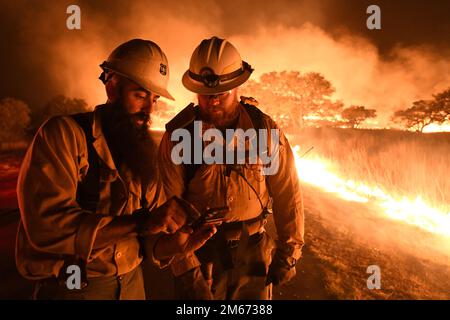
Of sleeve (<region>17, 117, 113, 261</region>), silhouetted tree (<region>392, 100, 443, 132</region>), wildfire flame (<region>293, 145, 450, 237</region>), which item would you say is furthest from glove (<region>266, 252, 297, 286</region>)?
silhouetted tree (<region>392, 100, 443, 132</region>)

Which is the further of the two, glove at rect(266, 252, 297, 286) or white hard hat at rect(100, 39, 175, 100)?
glove at rect(266, 252, 297, 286)

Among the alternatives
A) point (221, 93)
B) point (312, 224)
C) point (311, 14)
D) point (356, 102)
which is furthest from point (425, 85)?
point (221, 93)

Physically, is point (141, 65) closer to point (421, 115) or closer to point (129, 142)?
point (129, 142)

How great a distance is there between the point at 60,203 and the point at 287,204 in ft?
6.55

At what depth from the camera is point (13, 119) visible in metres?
15.6

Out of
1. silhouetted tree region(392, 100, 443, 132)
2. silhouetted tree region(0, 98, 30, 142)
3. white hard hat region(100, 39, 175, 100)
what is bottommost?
white hard hat region(100, 39, 175, 100)

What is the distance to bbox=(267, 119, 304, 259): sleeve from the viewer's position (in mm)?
2723

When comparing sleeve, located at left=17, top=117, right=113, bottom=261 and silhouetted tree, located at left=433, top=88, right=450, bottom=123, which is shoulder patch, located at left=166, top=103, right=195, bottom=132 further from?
silhouetted tree, located at left=433, top=88, right=450, bottom=123

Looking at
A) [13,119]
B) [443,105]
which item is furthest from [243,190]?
[443,105]

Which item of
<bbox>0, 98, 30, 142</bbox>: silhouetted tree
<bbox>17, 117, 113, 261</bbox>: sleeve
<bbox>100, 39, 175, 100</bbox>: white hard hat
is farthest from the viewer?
<bbox>0, 98, 30, 142</bbox>: silhouetted tree

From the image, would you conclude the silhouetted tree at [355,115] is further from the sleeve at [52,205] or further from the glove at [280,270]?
the sleeve at [52,205]

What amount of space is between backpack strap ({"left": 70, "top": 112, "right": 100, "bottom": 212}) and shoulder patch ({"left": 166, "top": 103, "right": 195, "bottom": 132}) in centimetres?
90

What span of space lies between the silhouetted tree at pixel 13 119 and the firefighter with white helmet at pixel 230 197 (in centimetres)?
1709

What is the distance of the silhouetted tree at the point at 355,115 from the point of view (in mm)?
30812
